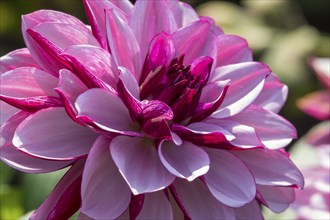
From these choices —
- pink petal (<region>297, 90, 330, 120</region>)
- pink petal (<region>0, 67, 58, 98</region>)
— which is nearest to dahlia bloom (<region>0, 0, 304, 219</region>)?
pink petal (<region>0, 67, 58, 98</region>)

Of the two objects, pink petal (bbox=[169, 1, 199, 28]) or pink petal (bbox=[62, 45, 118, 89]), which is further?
pink petal (bbox=[169, 1, 199, 28])

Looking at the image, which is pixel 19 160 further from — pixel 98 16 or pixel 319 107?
pixel 319 107

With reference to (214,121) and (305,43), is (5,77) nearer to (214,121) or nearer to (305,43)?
(214,121)

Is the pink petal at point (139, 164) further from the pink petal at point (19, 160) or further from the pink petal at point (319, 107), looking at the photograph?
the pink petal at point (319, 107)

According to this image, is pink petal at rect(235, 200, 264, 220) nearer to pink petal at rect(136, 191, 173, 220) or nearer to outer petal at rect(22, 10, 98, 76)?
pink petal at rect(136, 191, 173, 220)

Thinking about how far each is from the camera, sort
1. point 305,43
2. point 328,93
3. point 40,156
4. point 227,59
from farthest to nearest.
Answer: point 305,43, point 328,93, point 227,59, point 40,156

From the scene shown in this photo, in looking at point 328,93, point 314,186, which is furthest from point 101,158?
point 328,93
